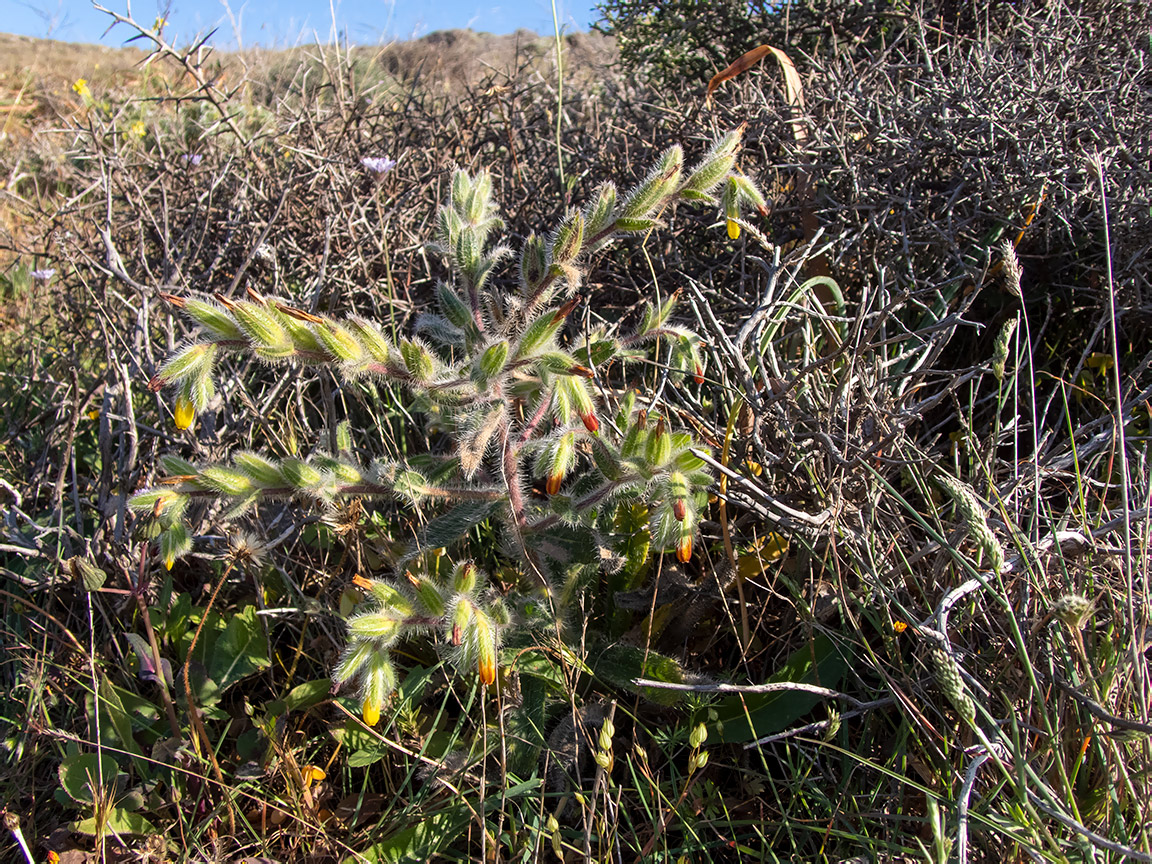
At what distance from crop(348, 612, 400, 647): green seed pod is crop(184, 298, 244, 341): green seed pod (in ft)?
2.07

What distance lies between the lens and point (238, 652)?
2035 mm

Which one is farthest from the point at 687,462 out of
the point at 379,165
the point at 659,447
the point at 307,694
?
the point at 379,165

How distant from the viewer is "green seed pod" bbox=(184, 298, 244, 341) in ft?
5.13

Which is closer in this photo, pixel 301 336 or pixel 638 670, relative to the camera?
pixel 301 336

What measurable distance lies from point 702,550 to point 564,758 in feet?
2.28

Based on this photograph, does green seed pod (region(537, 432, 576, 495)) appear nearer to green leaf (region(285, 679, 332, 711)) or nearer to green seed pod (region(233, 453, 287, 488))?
green seed pod (region(233, 453, 287, 488))

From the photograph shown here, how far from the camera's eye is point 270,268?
297 centimetres

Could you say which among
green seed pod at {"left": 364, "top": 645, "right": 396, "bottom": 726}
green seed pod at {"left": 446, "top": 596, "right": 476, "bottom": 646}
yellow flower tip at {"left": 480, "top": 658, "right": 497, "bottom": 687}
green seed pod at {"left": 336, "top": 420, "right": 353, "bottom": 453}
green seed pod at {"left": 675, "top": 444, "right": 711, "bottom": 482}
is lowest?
green seed pod at {"left": 364, "top": 645, "right": 396, "bottom": 726}

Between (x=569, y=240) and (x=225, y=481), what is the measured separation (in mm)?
907

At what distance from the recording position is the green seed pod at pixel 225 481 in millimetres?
1628

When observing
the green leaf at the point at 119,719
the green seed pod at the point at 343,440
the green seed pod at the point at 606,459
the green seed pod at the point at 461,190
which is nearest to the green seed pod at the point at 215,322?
the green seed pod at the point at 343,440

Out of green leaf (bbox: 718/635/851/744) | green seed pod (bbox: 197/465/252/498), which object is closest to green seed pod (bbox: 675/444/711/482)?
green leaf (bbox: 718/635/851/744)

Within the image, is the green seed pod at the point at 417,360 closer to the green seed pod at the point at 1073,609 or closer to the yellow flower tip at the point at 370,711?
the yellow flower tip at the point at 370,711

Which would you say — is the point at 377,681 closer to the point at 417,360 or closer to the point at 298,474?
the point at 298,474
